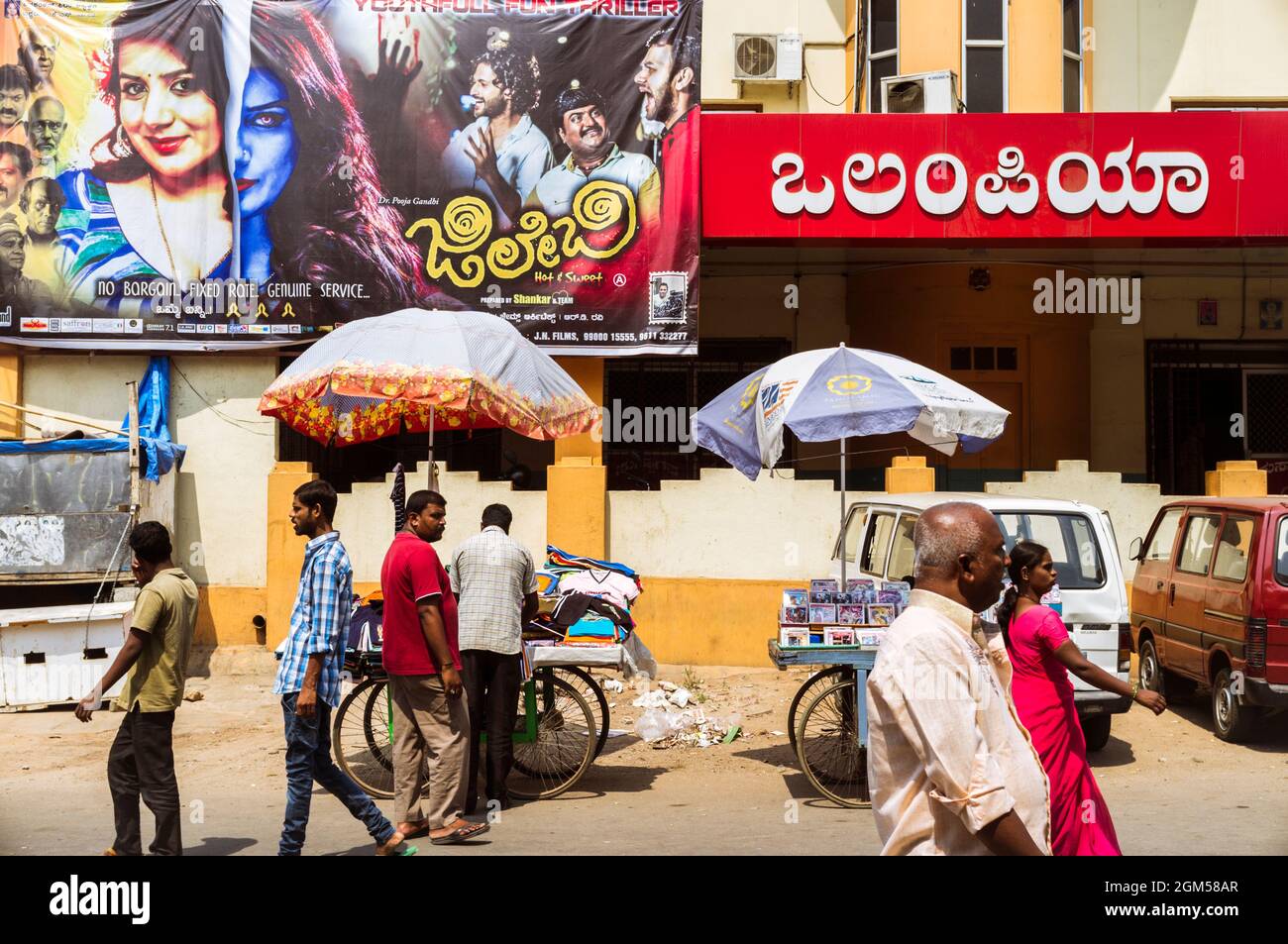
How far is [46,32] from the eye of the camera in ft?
43.7

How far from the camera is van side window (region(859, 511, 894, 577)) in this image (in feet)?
33.9

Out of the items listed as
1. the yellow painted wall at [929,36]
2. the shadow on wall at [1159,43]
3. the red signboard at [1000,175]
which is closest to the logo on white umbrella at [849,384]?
the red signboard at [1000,175]

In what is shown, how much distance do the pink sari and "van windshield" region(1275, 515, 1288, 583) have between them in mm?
5067

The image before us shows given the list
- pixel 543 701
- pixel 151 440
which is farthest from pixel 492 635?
pixel 151 440

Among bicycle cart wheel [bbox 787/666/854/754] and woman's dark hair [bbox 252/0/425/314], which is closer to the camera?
bicycle cart wheel [bbox 787/666/854/754]

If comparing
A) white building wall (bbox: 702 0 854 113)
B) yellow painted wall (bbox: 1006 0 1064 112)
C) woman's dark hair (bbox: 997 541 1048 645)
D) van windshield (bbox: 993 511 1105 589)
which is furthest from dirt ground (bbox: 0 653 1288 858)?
white building wall (bbox: 702 0 854 113)

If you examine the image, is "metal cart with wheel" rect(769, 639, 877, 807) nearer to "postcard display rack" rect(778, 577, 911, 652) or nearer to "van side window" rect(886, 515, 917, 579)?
"postcard display rack" rect(778, 577, 911, 652)

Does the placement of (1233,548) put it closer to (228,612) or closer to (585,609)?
(585,609)

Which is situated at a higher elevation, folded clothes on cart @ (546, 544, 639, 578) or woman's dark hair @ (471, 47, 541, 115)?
woman's dark hair @ (471, 47, 541, 115)

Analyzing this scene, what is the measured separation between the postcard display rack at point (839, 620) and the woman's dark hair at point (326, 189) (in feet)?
21.0

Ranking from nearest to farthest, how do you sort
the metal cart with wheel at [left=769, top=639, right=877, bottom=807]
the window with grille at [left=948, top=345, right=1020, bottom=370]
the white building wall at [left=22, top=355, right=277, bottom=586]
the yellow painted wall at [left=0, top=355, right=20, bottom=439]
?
the metal cart with wheel at [left=769, top=639, right=877, bottom=807] → the yellow painted wall at [left=0, top=355, right=20, bottom=439] → the white building wall at [left=22, top=355, right=277, bottom=586] → the window with grille at [left=948, top=345, right=1020, bottom=370]

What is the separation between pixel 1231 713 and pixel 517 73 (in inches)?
352

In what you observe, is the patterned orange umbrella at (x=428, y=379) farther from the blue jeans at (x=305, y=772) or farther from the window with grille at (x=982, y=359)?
the window with grille at (x=982, y=359)

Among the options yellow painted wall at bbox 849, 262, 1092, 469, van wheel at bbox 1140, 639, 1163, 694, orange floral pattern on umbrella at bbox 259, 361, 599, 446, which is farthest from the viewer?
yellow painted wall at bbox 849, 262, 1092, 469
